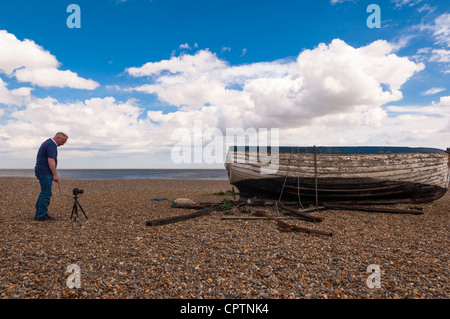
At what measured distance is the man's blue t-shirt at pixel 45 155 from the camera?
859 centimetres

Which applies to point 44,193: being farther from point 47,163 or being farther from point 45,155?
point 45,155

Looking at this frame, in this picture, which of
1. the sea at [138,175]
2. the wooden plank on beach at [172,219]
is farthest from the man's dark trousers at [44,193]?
the sea at [138,175]

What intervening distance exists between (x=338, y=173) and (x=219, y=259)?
8.73 m

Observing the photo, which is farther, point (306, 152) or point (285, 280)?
point (306, 152)

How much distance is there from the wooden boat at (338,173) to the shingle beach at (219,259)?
3.21 metres

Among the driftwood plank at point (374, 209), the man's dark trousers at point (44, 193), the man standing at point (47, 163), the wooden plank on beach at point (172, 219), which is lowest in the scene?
Result: the driftwood plank at point (374, 209)

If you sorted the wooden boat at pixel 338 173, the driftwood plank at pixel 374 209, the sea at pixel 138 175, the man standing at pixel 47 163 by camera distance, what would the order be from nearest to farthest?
the man standing at pixel 47 163
the driftwood plank at pixel 374 209
the wooden boat at pixel 338 173
the sea at pixel 138 175

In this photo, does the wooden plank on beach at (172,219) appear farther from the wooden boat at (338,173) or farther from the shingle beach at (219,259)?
the wooden boat at (338,173)

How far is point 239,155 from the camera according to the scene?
43.1ft

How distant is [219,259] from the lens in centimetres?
568

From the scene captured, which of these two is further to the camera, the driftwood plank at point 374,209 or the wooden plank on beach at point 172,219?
the driftwood plank at point 374,209

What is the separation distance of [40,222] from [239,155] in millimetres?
8654

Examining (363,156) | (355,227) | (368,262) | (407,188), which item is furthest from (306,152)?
(368,262)

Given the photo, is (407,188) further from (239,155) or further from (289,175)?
(239,155)
